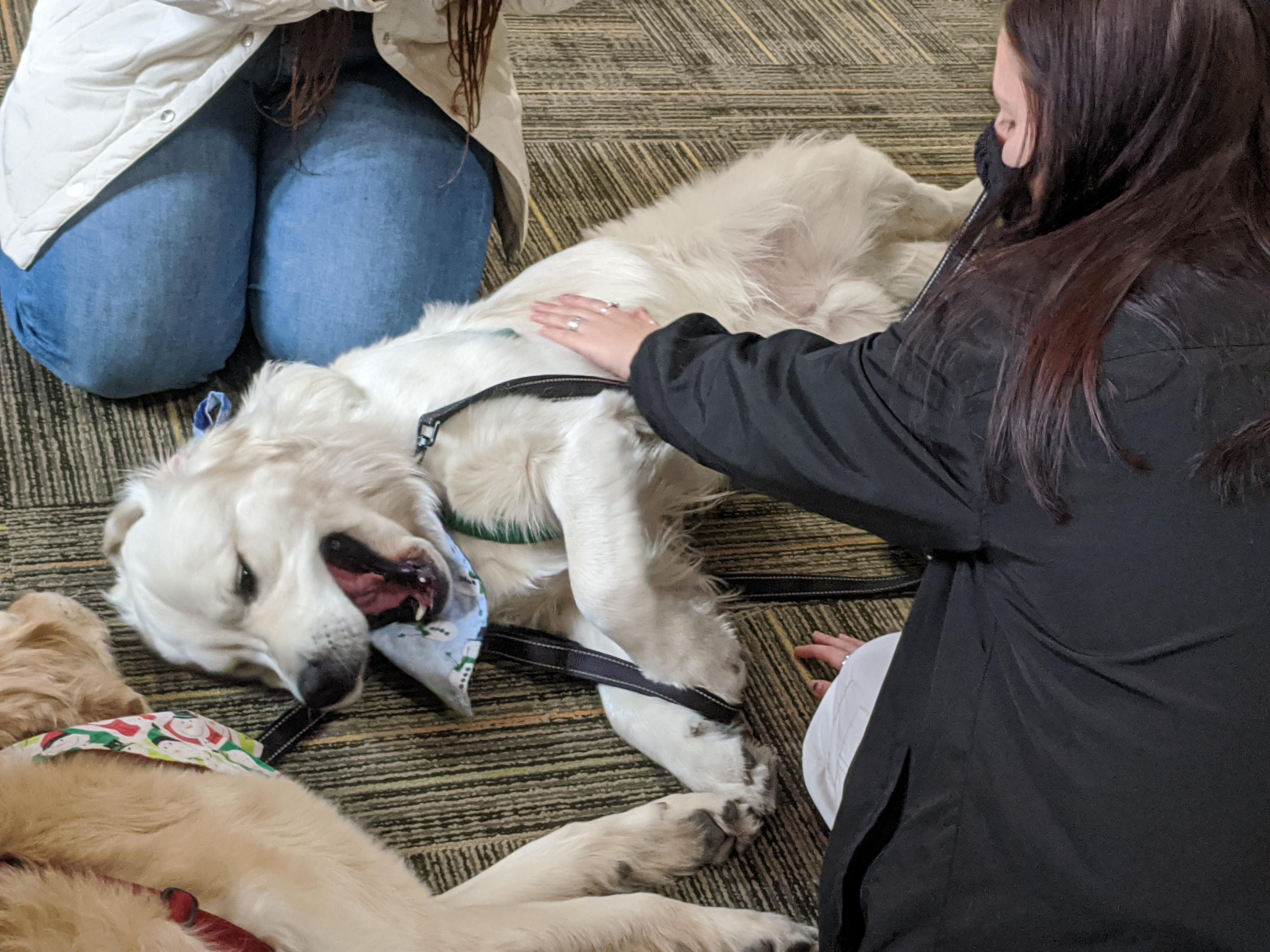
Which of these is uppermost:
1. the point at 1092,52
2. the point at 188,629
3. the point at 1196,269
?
the point at 1092,52

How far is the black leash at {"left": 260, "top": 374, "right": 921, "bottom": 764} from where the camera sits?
160 centimetres

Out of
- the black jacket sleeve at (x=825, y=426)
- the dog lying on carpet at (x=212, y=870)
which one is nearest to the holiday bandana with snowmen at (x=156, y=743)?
the dog lying on carpet at (x=212, y=870)

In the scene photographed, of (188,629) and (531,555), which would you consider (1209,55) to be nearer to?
(531,555)

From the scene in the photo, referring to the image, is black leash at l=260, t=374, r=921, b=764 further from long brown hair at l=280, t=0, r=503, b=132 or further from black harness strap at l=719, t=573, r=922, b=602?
long brown hair at l=280, t=0, r=503, b=132

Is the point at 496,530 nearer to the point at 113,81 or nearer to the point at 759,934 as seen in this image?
the point at 759,934

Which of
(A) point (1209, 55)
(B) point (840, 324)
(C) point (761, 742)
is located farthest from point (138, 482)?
(A) point (1209, 55)

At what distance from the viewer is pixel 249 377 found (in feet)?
7.19

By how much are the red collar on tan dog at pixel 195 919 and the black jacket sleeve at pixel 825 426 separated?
2.20 ft

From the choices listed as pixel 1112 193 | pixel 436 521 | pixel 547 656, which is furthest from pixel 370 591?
pixel 1112 193

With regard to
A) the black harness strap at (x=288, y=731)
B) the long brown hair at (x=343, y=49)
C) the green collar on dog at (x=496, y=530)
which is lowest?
the black harness strap at (x=288, y=731)

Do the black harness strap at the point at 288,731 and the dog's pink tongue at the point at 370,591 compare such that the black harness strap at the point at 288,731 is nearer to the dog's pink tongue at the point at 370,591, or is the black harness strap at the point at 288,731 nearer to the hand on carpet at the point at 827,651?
the dog's pink tongue at the point at 370,591

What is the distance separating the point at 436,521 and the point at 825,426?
Answer: 680mm

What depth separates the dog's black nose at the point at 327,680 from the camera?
4.90 ft

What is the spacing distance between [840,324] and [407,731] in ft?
3.50
